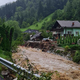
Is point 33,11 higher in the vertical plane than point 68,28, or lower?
higher

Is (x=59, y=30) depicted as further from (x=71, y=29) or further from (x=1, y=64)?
(x=1, y=64)

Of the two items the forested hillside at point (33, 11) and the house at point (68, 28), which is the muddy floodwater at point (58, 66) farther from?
the forested hillside at point (33, 11)

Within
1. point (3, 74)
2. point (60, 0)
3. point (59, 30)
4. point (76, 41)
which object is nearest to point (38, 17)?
point (60, 0)

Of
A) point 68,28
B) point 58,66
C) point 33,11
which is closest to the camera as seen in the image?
point 58,66

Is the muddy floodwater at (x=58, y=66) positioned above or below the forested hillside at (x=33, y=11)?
below

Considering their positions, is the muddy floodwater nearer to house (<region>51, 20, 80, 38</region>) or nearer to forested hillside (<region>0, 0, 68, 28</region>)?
house (<region>51, 20, 80, 38</region>)

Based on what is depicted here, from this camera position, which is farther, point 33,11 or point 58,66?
point 33,11

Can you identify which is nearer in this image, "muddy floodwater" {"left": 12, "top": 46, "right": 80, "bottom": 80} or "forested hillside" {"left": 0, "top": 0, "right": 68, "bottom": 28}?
"muddy floodwater" {"left": 12, "top": 46, "right": 80, "bottom": 80}

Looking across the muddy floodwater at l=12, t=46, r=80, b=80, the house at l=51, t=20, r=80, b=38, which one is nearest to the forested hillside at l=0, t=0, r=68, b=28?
the house at l=51, t=20, r=80, b=38

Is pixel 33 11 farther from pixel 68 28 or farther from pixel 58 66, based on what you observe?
pixel 58 66

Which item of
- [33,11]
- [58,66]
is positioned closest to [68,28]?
[58,66]

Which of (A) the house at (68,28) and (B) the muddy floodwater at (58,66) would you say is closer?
(B) the muddy floodwater at (58,66)

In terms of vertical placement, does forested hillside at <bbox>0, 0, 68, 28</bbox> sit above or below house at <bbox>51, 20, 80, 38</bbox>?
above

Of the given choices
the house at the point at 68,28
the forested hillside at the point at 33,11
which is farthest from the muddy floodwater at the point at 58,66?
the forested hillside at the point at 33,11
